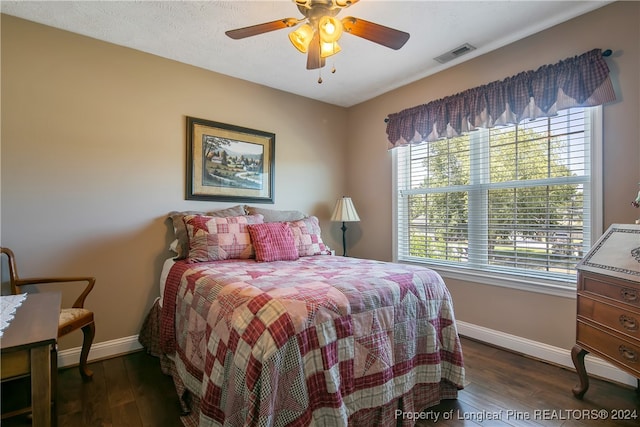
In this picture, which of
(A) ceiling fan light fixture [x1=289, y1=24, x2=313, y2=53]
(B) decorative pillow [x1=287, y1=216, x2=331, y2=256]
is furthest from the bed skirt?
(A) ceiling fan light fixture [x1=289, y1=24, x2=313, y2=53]

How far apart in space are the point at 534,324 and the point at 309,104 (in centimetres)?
310

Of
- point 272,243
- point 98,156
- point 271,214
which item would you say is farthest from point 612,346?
point 98,156

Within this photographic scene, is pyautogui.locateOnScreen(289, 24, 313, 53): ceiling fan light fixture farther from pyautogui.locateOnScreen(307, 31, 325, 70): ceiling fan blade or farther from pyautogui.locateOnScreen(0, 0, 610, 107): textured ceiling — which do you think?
pyautogui.locateOnScreen(0, 0, 610, 107): textured ceiling

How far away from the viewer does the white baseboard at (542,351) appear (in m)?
1.98

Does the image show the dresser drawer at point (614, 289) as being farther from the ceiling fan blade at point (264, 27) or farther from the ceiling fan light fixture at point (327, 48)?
the ceiling fan blade at point (264, 27)

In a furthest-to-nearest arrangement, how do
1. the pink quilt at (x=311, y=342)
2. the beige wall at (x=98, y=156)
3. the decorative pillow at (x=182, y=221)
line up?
1. the decorative pillow at (x=182, y=221)
2. the beige wall at (x=98, y=156)
3. the pink quilt at (x=311, y=342)

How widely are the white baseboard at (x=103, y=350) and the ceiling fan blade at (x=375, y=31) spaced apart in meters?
2.81

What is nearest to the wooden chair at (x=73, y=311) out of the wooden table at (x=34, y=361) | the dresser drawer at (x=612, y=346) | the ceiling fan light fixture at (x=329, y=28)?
the wooden table at (x=34, y=361)

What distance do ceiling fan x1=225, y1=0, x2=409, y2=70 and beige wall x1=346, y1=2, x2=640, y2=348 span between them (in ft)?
4.57

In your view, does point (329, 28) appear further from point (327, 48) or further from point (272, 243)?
point (272, 243)

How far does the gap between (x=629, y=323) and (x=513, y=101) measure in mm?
1716

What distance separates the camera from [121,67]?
2479 mm

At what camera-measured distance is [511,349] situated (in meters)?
2.48

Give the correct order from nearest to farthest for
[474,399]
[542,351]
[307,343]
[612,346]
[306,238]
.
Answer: [307,343] → [612,346] → [474,399] → [542,351] → [306,238]
